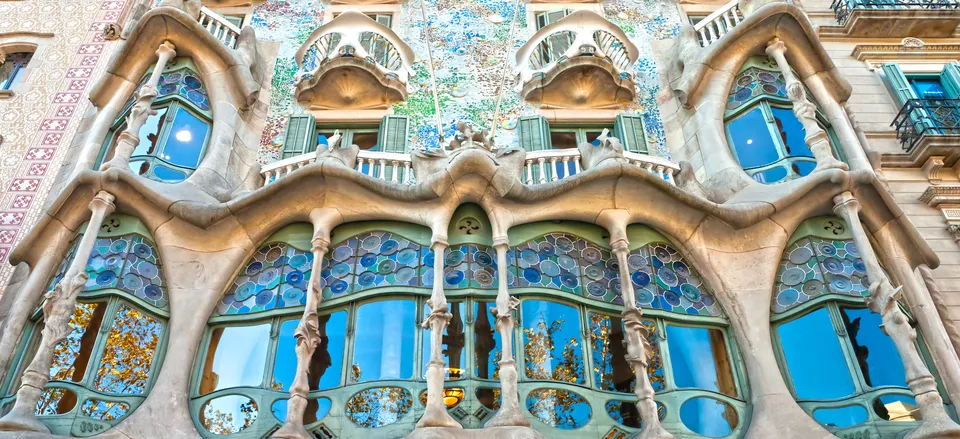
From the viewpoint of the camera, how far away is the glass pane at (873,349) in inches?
345

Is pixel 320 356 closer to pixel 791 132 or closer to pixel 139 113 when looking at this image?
pixel 139 113

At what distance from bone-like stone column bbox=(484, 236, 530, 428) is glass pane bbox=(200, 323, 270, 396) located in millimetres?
2670

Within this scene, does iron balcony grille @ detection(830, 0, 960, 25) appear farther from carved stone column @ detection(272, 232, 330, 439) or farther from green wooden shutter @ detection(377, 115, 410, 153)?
carved stone column @ detection(272, 232, 330, 439)

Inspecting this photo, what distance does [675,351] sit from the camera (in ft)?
29.8

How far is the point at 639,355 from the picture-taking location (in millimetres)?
8375

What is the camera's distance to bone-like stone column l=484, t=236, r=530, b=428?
766cm

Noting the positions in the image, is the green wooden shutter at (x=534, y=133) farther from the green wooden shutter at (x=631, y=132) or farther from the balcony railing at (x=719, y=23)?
the balcony railing at (x=719, y=23)

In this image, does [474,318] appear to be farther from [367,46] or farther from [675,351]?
[367,46]

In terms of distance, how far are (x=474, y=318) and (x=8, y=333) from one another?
5.14 m

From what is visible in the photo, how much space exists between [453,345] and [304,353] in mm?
1568

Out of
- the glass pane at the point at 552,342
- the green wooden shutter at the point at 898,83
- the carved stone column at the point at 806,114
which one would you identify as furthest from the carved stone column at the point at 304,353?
the green wooden shutter at the point at 898,83

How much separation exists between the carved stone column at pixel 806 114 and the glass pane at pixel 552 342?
378 centimetres

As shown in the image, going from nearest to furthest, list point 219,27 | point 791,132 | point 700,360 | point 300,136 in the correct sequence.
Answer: point 700,360
point 791,132
point 300,136
point 219,27

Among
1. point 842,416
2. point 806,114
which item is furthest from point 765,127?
point 842,416
